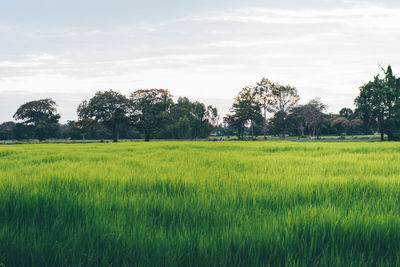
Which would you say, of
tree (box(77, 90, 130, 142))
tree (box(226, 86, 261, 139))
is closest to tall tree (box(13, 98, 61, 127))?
tree (box(77, 90, 130, 142))

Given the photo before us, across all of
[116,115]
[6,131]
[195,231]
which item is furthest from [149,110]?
[6,131]

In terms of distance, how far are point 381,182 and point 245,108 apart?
6555cm

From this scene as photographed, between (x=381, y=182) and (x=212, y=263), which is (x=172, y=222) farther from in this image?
(x=381, y=182)

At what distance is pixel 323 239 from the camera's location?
75.4 inches

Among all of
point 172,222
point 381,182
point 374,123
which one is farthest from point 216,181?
point 374,123

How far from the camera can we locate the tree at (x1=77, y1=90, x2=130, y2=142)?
174 ft

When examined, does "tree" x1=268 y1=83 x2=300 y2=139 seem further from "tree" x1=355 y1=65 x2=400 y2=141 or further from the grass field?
the grass field

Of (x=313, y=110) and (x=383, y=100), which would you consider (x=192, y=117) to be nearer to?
(x=313, y=110)

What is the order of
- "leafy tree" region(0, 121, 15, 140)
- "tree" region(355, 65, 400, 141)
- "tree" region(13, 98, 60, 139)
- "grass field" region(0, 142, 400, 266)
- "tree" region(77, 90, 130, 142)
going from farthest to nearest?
"leafy tree" region(0, 121, 15, 140)
"tree" region(13, 98, 60, 139)
"tree" region(77, 90, 130, 142)
"tree" region(355, 65, 400, 141)
"grass field" region(0, 142, 400, 266)

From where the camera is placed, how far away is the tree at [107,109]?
174 feet

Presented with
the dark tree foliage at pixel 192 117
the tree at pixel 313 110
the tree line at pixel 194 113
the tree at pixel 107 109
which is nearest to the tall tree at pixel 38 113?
the tree line at pixel 194 113

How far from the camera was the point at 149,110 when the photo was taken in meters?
57.3

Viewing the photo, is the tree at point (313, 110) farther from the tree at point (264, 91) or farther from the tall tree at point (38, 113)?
the tall tree at point (38, 113)

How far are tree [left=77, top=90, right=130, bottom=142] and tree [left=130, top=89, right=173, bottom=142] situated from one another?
2555 mm
